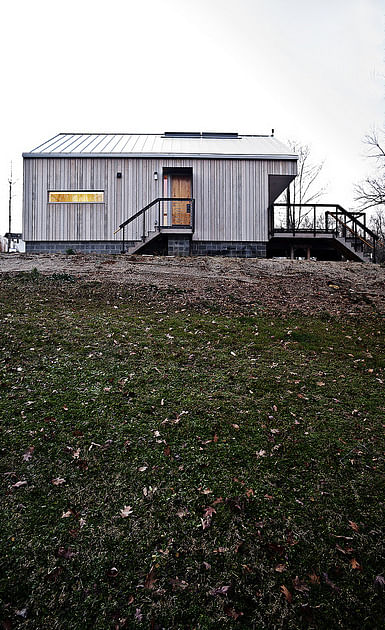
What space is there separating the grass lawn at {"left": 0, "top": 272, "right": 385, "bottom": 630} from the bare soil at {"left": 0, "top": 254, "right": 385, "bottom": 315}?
9.13 ft

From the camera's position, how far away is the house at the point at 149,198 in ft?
49.4

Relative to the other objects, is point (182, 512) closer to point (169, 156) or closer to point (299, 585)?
point (299, 585)

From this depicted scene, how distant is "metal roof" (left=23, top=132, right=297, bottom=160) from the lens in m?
15.2

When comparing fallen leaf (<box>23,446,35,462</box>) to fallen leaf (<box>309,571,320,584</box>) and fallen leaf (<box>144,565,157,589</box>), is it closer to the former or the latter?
fallen leaf (<box>144,565,157,589</box>)

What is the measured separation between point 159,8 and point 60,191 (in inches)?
297

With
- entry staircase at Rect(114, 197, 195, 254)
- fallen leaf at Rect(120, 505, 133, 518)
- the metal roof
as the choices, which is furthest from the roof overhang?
fallen leaf at Rect(120, 505, 133, 518)

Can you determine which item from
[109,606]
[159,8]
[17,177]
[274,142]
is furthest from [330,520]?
[17,177]

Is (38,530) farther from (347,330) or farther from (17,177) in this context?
(17,177)

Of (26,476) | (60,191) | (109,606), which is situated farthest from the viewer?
(60,191)

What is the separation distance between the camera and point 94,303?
7.75m

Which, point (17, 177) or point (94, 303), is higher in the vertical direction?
point (17, 177)

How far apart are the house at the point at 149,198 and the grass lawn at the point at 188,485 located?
10086mm

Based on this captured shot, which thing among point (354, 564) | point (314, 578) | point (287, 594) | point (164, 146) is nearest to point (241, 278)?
point (354, 564)

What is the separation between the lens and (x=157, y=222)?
591 inches
